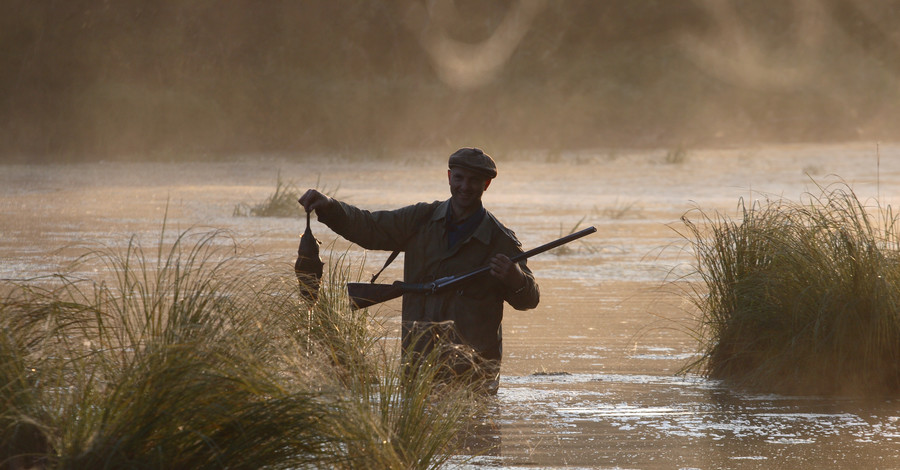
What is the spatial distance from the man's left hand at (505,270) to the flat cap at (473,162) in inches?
14.2

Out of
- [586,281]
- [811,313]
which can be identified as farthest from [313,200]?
[586,281]

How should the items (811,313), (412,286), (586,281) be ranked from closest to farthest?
(412,286)
(811,313)
(586,281)

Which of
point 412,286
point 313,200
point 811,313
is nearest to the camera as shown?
point 313,200

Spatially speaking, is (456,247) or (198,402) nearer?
(198,402)

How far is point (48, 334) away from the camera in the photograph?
374 centimetres

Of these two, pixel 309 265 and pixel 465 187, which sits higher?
pixel 465 187

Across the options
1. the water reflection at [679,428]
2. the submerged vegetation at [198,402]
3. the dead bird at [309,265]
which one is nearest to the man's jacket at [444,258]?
the dead bird at [309,265]

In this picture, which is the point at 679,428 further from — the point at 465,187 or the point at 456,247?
the point at 465,187

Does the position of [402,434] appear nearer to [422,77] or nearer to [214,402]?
[214,402]

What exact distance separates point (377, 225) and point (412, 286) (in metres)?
0.27

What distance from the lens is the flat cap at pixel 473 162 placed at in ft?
16.6

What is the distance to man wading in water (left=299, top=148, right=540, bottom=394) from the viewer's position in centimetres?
512

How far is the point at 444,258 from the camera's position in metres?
5.20

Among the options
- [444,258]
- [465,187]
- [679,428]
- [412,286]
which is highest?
[465,187]
